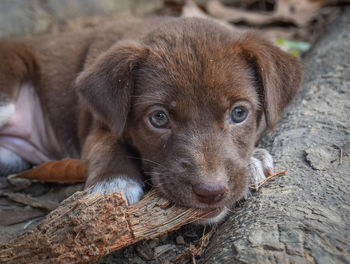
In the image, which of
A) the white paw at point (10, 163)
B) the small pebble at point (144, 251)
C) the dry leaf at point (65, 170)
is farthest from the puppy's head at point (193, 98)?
the white paw at point (10, 163)

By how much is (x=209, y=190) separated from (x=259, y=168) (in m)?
0.73

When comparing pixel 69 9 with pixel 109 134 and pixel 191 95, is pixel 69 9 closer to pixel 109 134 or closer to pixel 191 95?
pixel 109 134

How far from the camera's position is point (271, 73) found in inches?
136

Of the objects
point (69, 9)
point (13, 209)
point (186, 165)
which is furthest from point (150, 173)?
point (69, 9)

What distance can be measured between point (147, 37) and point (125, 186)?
132 centimetres

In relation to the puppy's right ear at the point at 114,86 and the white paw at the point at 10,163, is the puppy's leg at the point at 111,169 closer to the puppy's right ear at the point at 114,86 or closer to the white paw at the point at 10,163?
the puppy's right ear at the point at 114,86

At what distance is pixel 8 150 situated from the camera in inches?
204

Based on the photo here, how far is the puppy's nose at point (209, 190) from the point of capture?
108 inches

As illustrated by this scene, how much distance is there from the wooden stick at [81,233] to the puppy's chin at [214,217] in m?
0.40

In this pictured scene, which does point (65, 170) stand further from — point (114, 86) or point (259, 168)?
point (259, 168)

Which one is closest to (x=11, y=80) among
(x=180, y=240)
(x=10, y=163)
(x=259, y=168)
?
(x=10, y=163)

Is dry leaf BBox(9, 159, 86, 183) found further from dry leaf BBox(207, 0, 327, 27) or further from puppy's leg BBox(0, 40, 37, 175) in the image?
dry leaf BBox(207, 0, 327, 27)

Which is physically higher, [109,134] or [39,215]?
[109,134]

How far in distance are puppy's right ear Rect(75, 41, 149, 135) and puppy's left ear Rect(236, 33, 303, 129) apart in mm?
850
